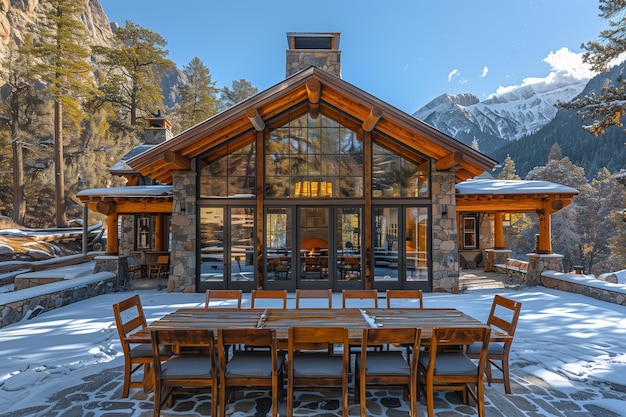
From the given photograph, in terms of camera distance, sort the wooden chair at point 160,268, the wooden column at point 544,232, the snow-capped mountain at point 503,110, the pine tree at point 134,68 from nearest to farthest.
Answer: the wooden column at point 544,232 < the wooden chair at point 160,268 < the pine tree at point 134,68 < the snow-capped mountain at point 503,110

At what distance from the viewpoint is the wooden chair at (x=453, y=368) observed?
2854 mm

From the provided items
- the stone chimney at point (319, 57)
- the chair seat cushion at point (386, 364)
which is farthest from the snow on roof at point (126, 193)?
the chair seat cushion at point (386, 364)

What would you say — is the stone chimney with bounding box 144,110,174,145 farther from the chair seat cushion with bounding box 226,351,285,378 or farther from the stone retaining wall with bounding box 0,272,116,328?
the chair seat cushion with bounding box 226,351,285,378

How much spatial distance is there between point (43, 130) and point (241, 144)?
1999 centimetres

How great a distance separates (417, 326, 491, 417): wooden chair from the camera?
2.85 metres

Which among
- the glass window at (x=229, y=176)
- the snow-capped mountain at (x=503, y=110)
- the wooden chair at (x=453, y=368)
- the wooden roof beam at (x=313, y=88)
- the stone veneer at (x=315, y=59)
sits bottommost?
the wooden chair at (x=453, y=368)

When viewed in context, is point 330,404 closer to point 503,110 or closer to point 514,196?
point 514,196

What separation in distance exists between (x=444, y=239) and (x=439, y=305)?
1.91 m

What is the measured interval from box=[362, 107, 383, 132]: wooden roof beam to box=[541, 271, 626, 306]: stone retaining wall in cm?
627

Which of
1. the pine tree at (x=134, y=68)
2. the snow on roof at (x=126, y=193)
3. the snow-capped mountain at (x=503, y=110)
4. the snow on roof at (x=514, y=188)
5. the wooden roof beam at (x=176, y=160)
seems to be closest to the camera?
the wooden roof beam at (x=176, y=160)

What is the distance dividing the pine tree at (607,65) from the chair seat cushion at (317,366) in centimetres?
857

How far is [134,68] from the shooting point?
2356 centimetres

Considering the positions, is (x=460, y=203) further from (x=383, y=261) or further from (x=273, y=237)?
(x=273, y=237)

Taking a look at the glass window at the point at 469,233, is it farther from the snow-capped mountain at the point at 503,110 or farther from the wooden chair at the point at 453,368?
the snow-capped mountain at the point at 503,110
